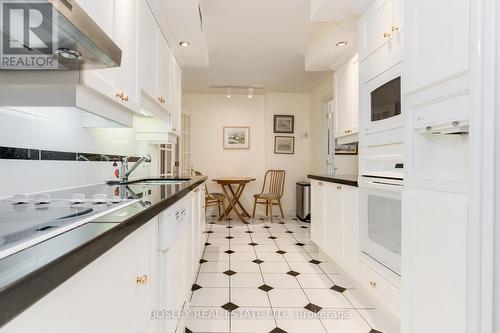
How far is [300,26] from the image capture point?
113 inches

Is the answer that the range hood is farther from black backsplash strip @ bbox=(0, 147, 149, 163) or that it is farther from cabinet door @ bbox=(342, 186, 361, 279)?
cabinet door @ bbox=(342, 186, 361, 279)

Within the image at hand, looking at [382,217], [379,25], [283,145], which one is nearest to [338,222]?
[382,217]

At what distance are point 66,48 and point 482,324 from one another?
160 cm

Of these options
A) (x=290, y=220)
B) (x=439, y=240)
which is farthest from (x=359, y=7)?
(x=290, y=220)

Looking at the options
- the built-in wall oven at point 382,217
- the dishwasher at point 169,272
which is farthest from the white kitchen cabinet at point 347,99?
the dishwasher at point 169,272

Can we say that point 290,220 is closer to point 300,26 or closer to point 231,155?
point 231,155

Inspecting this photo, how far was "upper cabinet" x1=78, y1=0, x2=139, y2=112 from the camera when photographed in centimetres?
114

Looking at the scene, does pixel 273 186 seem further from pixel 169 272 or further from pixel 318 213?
pixel 169 272

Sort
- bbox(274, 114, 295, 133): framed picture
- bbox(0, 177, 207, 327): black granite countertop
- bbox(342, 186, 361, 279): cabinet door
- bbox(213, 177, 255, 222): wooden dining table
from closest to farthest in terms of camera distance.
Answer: bbox(0, 177, 207, 327): black granite countertop, bbox(342, 186, 361, 279): cabinet door, bbox(213, 177, 255, 222): wooden dining table, bbox(274, 114, 295, 133): framed picture

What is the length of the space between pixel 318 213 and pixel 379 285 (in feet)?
3.94

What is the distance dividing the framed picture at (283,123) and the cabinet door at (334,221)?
2.93m

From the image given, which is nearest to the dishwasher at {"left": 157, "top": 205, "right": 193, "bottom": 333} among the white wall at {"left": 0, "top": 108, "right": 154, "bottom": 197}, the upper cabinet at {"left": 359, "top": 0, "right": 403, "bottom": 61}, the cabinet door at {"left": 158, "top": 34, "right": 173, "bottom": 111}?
the white wall at {"left": 0, "top": 108, "right": 154, "bottom": 197}

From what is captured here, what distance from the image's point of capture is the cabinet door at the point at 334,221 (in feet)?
7.93

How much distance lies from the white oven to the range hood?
5.10ft
